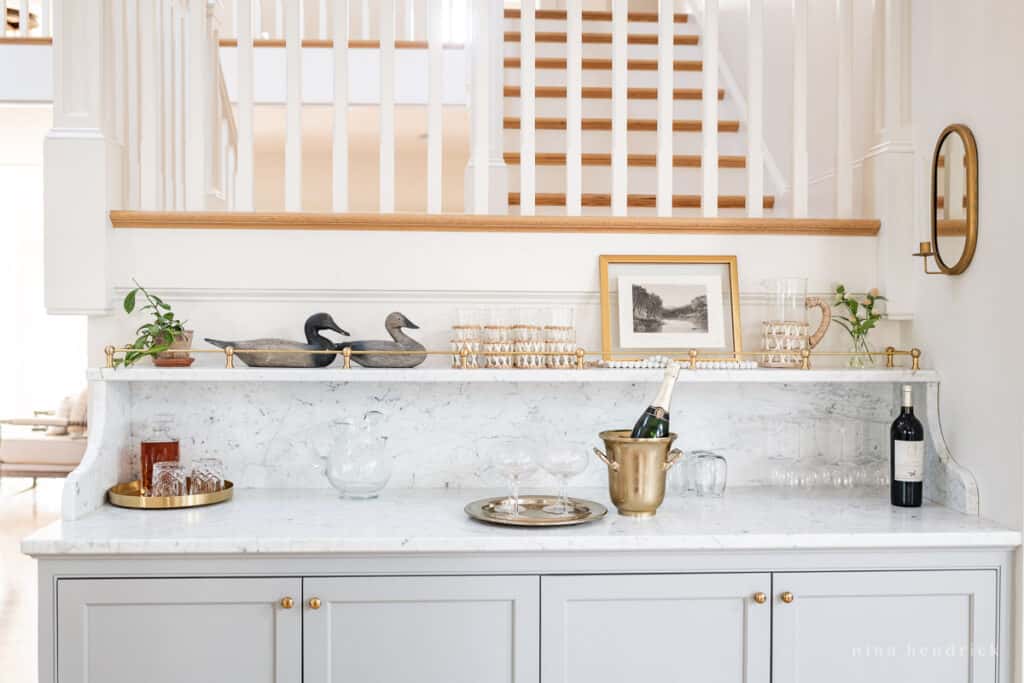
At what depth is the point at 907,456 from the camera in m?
2.54

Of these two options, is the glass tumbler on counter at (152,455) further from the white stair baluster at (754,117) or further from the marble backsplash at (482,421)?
the white stair baluster at (754,117)

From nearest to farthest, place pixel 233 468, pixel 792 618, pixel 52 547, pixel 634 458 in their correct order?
1. pixel 52 547
2. pixel 792 618
3. pixel 634 458
4. pixel 233 468

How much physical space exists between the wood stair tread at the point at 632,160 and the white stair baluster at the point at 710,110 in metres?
1.22

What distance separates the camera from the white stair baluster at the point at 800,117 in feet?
9.39

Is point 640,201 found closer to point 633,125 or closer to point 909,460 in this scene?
point 633,125

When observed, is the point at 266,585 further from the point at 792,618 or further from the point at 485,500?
the point at 792,618

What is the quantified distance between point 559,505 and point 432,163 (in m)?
1.10

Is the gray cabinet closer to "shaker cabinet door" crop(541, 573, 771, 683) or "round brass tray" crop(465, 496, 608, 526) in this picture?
"shaker cabinet door" crop(541, 573, 771, 683)

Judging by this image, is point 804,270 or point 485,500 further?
point 804,270

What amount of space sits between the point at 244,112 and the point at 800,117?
5.58 ft

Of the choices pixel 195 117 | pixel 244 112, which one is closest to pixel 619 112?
pixel 244 112

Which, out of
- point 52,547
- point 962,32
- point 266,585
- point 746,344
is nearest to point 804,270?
point 746,344

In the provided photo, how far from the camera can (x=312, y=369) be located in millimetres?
2525

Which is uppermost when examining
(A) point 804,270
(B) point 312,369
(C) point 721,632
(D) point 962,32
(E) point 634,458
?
(D) point 962,32
